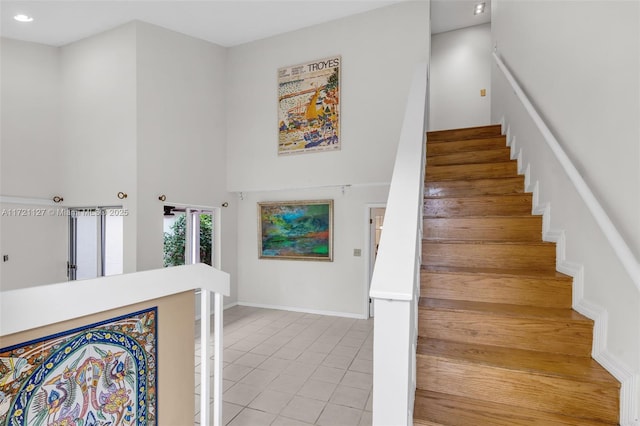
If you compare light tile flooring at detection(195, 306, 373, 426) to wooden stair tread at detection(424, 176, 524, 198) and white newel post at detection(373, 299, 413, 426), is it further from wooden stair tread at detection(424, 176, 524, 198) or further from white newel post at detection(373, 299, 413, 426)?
wooden stair tread at detection(424, 176, 524, 198)

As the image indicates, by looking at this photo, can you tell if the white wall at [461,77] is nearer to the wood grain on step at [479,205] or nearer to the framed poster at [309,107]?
the framed poster at [309,107]

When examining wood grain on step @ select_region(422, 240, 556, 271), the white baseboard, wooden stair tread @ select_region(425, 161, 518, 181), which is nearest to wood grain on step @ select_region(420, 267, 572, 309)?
wood grain on step @ select_region(422, 240, 556, 271)

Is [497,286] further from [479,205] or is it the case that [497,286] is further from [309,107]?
[309,107]

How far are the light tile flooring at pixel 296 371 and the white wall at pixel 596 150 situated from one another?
1.73m

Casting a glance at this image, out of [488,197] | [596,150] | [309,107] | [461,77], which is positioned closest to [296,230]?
[309,107]

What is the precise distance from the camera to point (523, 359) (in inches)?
61.6

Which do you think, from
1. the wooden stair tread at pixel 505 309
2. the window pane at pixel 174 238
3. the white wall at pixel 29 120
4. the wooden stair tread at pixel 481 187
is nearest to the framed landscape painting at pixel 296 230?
the window pane at pixel 174 238

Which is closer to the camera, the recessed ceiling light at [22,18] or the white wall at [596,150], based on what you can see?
the white wall at [596,150]

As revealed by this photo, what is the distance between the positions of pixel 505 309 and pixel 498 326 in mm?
125

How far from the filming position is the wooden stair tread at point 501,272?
1863 mm

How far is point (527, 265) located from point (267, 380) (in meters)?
2.44

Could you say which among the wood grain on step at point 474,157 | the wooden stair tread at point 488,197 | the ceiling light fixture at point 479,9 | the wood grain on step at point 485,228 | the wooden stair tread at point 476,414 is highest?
the ceiling light fixture at point 479,9

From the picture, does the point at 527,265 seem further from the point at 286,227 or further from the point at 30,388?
the point at 286,227

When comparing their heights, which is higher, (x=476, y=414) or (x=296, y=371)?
(x=476, y=414)
